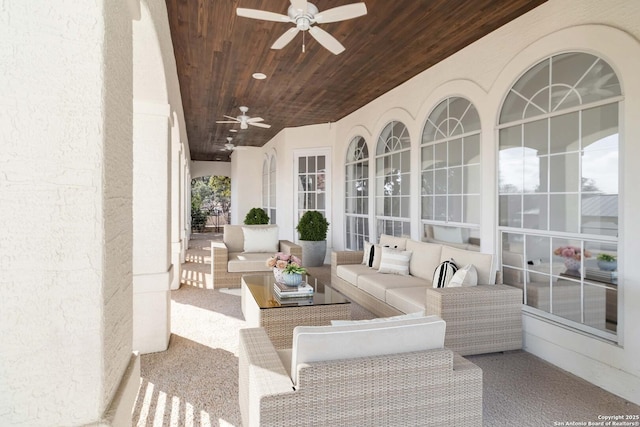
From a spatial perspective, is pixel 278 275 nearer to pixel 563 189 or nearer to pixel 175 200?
pixel 175 200

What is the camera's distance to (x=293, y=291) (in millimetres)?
3705

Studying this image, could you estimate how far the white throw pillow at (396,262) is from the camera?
4.74 meters

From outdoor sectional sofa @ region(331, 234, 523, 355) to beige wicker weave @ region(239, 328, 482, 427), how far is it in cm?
147

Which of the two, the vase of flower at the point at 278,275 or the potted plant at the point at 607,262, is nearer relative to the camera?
the potted plant at the point at 607,262

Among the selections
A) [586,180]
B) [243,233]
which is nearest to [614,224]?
[586,180]

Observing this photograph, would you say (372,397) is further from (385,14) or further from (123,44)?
(385,14)

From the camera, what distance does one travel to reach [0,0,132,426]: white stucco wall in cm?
81

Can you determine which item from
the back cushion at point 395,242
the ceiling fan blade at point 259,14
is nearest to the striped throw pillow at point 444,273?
the back cushion at point 395,242

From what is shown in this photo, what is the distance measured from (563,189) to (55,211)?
376 cm

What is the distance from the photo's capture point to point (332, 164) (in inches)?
338

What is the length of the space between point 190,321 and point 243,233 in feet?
7.93

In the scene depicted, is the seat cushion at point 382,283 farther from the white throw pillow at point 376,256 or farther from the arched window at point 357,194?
the arched window at point 357,194

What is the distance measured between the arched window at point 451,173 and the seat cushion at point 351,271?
1.03m

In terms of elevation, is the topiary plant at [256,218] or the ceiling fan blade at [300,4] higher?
the ceiling fan blade at [300,4]
